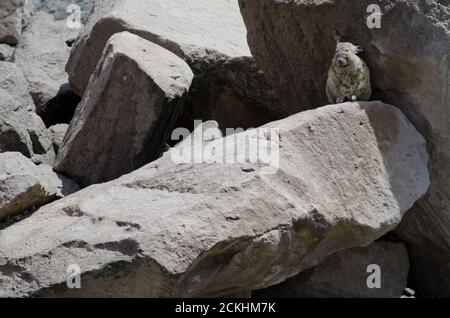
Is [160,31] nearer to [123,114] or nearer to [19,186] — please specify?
[123,114]

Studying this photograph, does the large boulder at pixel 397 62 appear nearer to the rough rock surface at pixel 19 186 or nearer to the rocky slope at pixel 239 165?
the rocky slope at pixel 239 165

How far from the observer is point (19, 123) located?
18.8 feet

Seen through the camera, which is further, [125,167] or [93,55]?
[93,55]

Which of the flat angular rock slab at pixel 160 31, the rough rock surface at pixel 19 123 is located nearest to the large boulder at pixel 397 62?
the flat angular rock slab at pixel 160 31

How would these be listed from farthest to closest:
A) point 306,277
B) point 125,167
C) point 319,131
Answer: point 125,167 → point 306,277 → point 319,131

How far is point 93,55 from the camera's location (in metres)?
6.44

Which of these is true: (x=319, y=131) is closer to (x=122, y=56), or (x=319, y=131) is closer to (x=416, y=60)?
(x=416, y=60)

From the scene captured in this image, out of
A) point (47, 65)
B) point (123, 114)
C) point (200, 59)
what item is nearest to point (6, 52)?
point (47, 65)

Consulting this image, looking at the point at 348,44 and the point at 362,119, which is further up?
the point at 348,44

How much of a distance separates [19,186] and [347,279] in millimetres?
1910

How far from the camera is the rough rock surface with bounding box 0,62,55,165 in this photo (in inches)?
223

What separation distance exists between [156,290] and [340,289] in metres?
1.46

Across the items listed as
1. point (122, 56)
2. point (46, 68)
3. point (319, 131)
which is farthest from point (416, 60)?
point (46, 68)

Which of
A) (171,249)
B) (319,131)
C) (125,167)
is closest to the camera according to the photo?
(171,249)
